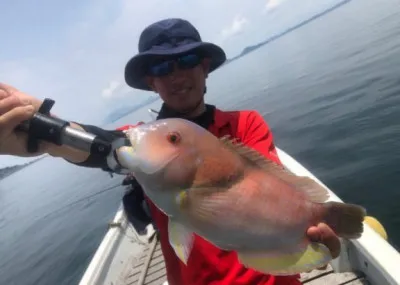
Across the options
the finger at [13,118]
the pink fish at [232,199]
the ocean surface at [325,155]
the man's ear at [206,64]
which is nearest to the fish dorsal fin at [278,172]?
the pink fish at [232,199]

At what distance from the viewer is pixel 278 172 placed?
2.15 metres

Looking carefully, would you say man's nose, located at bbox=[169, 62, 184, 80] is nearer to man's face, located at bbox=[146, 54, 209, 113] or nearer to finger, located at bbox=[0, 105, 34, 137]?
man's face, located at bbox=[146, 54, 209, 113]

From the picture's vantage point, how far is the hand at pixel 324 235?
2.06m

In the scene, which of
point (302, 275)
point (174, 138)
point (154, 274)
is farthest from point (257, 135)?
point (154, 274)

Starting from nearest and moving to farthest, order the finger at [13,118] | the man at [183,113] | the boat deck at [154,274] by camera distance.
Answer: the finger at [13,118]
the man at [183,113]
the boat deck at [154,274]

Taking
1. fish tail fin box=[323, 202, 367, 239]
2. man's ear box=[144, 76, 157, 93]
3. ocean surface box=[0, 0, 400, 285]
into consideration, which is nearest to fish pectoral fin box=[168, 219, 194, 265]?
fish tail fin box=[323, 202, 367, 239]

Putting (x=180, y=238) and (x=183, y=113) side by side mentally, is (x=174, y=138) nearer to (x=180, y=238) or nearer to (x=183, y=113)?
(x=180, y=238)

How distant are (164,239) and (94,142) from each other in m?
1.24

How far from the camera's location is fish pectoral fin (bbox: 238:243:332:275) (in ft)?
6.63

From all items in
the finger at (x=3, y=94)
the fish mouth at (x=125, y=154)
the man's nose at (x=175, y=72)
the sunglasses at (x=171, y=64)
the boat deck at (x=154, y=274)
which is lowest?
the boat deck at (x=154, y=274)

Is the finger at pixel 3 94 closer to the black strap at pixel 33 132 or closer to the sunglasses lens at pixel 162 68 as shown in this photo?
the black strap at pixel 33 132

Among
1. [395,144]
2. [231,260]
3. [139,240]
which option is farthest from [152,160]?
[395,144]

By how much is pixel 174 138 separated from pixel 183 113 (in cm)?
173

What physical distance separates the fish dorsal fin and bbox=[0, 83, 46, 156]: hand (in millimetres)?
1391
